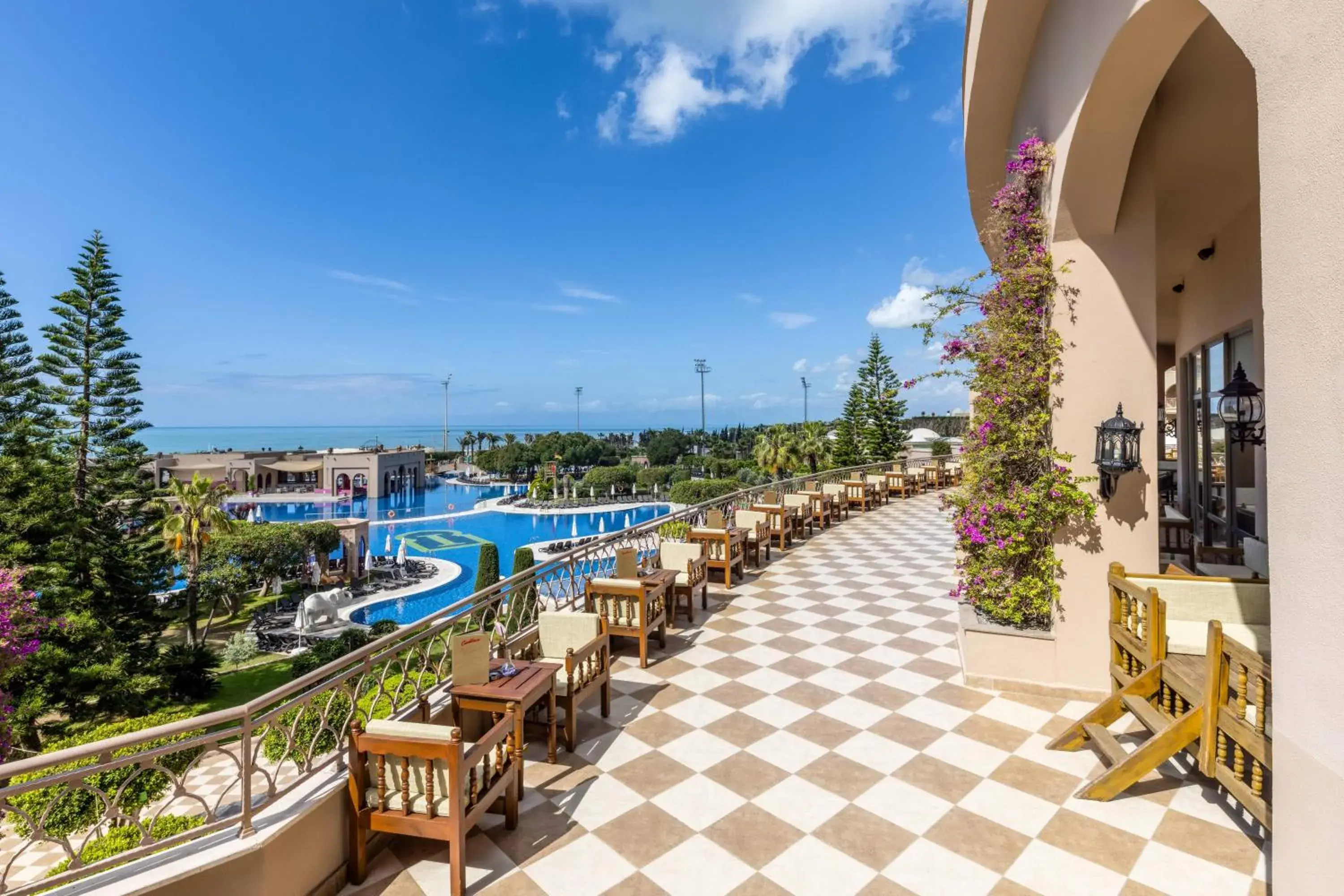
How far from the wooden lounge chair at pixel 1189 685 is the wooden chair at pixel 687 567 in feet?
11.0

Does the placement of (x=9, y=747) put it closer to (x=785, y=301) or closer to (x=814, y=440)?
(x=814, y=440)

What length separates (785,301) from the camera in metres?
44.4

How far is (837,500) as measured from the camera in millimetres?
11805

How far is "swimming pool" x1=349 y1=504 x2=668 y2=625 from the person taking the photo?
21047 mm

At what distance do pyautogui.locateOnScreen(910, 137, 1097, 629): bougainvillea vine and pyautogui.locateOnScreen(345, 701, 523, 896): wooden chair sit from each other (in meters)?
3.69

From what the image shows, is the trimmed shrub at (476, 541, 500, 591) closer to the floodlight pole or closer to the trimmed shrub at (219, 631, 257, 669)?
the trimmed shrub at (219, 631, 257, 669)

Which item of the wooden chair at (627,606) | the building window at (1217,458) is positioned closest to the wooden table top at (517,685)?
the wooden chair at (627,606)

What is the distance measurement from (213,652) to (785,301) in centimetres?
3964

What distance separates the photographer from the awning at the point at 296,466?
163 feet

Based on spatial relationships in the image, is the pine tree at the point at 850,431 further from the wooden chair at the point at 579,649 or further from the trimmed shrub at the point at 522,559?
the wooden chair at the point at 579,649

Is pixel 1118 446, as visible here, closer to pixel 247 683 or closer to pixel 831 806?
pixel 831 806

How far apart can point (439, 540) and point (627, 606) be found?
3024 cm

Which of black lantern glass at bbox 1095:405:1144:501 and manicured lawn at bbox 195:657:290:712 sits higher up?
black lantern glass at bbox 1095:405:1144:501

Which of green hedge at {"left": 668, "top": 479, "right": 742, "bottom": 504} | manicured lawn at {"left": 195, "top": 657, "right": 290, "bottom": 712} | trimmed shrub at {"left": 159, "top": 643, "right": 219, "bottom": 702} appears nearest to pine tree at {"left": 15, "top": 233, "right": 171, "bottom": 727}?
trimmed shrub at {"left": 159, "top": 643, "right": 219, "bottom": 702}
